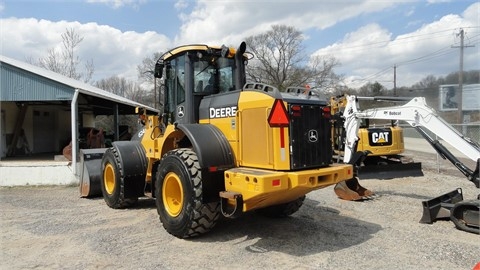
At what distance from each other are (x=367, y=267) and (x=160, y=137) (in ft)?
13.5

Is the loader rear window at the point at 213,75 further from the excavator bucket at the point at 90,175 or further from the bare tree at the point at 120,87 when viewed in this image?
the bare tree at the point at 120,87

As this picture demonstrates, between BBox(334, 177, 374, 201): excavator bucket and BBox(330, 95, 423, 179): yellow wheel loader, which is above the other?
BBox(330, 95, 423, 179): yellow wheel loader

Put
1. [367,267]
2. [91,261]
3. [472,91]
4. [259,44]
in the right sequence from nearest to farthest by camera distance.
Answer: [367,267]
[91,261]
[472,91]
[259,44]

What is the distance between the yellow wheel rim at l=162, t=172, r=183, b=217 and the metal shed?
10.9ft

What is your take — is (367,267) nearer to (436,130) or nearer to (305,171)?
(305,171)

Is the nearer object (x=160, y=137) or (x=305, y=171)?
(x=305, y=171)

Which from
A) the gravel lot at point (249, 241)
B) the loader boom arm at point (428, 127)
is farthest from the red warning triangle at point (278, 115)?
the loader boom arm at point (428, 127)

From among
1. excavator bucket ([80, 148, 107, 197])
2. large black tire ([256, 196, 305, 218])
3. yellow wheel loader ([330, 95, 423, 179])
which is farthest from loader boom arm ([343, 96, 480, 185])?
excavator bucket ([80, 148, 107, 197])

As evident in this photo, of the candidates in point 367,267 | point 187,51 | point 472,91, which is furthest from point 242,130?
point 472,91

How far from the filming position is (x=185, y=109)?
6.43 metres

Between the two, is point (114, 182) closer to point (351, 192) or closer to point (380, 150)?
point (351, 192)

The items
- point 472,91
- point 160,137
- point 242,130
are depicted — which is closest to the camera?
point 242,130

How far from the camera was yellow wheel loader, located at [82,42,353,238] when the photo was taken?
4.98 meters

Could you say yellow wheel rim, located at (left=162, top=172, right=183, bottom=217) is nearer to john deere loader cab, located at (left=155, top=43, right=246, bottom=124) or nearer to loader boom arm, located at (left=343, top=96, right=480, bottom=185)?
john deere loader cab, located at (left=155, top=43, right=246, bottom=124)
